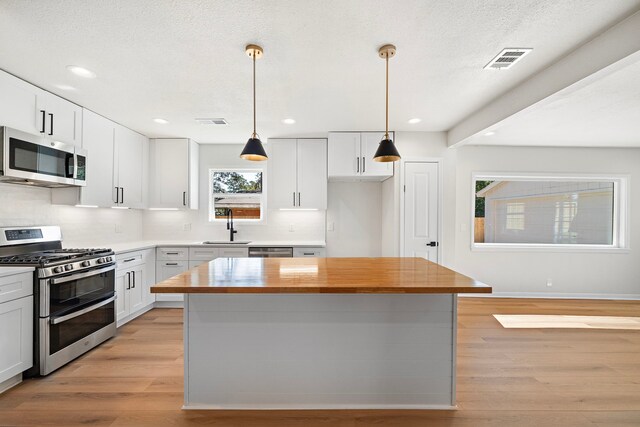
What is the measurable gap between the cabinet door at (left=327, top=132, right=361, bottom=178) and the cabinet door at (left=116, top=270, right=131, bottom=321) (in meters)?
2.89

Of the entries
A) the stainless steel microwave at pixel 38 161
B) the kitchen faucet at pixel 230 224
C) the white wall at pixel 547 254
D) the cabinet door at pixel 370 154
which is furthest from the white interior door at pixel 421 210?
the stainless steel microwave at pixel 38 161

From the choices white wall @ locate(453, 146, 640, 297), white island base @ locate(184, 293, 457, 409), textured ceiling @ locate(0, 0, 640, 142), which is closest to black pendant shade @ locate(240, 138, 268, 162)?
textured ceiling @ locate(0, 0, 640, 142)

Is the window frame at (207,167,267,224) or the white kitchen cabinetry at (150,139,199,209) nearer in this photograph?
the white kitchen cabinetry at (150,139,199,209)

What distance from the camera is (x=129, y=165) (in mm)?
4184

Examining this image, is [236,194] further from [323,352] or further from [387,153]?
[323,352]

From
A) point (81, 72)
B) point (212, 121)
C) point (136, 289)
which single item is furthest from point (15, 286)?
point (212, 121)

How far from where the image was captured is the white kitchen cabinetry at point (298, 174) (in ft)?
15.1

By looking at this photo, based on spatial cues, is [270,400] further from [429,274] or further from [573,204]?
[573,204]

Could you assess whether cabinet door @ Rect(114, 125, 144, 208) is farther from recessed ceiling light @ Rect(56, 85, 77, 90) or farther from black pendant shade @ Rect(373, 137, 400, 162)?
black pendant shade @ Rect(373, 137, 400, 162)

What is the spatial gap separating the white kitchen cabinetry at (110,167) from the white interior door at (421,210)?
3715 mm

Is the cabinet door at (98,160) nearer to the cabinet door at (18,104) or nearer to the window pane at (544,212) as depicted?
the cabinet door at (18,104)

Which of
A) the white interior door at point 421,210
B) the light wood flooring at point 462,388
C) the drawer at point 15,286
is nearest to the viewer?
the light wood flooring at point 462,388

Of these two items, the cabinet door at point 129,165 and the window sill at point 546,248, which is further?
the window sill at point 546,248

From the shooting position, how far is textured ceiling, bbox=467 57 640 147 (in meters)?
2.68
